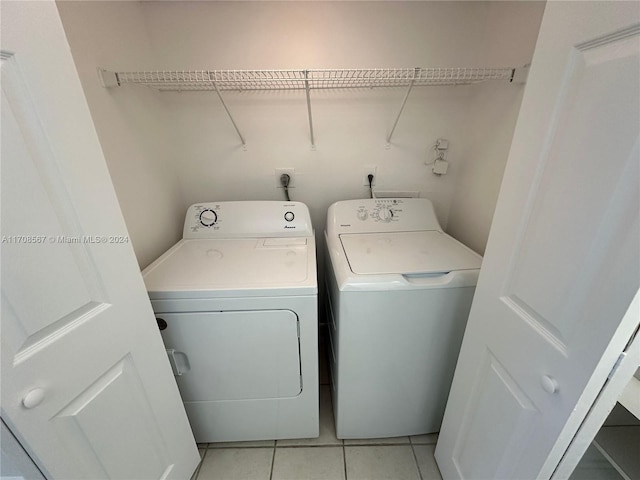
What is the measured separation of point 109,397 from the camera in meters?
0.83

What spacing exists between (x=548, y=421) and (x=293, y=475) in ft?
4.24

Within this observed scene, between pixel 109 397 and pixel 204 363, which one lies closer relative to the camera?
pixel 109 397

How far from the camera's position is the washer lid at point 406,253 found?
1.20m

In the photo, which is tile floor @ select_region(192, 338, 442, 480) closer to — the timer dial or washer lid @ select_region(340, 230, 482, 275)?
washer lid @ select_region(340, 230, 482, 275)

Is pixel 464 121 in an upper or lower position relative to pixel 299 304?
upper

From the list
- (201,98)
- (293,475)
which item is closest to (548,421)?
(293,475)

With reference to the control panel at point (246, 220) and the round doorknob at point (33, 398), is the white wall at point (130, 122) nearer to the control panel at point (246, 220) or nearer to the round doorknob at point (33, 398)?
the control panel at point (246, 220)

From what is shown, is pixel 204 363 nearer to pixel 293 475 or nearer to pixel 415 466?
pixel 293 475

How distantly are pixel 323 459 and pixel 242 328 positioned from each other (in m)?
0.95

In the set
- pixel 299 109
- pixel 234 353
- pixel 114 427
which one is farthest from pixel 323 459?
pixel 299 109

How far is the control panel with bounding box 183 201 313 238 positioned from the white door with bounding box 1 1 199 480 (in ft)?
2.53

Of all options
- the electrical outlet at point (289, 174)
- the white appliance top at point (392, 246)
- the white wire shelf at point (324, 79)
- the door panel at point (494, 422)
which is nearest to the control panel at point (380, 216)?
the white appliance top at point (392, 246)

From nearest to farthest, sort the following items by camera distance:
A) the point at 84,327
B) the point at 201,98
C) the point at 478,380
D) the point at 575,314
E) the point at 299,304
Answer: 1. the point at 575,314
2. the point at 84,327
3. the point at 478,380
4. the point at 299,304
5. the point at 201,98

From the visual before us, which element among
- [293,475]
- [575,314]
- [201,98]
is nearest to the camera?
[575,314]
